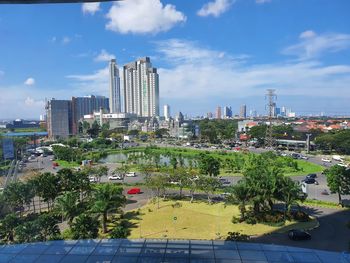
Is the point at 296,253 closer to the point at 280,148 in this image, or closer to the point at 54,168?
the point at 54,168

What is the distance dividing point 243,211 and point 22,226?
30.5 ft

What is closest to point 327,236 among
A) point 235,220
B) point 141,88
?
point 235,220

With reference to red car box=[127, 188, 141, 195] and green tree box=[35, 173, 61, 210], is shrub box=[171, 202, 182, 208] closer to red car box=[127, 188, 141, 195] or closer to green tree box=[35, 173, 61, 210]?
red car box=[127, 188, 141, 195]

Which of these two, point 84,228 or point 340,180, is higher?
point 340,180

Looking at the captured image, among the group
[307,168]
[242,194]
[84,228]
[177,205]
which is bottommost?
[307,168]

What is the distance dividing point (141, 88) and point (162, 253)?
4024 inches

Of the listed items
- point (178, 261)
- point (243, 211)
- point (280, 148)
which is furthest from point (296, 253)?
point (280, 148)

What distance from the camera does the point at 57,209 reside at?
14586mm

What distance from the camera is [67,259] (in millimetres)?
6723

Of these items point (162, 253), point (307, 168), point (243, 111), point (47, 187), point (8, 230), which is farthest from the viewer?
point (243, 111)

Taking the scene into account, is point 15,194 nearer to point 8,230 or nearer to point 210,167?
point 8,230

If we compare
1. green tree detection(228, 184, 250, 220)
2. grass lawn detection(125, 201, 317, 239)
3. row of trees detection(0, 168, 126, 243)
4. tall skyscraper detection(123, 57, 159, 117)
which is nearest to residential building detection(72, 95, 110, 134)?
tall skyscraper detection(123, 57, 159, 117)

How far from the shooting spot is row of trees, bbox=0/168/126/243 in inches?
475

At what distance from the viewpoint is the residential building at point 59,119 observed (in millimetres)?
65562
